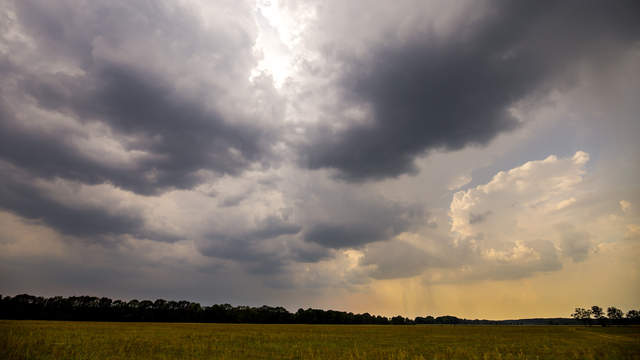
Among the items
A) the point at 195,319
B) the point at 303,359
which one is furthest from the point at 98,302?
the point at 303,359

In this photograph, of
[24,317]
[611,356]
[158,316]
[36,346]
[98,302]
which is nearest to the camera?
[36,346]

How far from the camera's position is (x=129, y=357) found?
2502cm

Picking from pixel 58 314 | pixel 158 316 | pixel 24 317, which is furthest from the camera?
pixel 158 316

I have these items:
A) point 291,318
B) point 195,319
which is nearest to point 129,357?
point 195,319

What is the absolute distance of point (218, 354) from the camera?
1112 inches

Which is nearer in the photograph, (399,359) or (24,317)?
(399,359)

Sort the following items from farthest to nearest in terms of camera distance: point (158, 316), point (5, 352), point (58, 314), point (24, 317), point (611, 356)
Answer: point (158, 316), point (58, 314), point (24, 317), point (611, 356), point (5, 352)

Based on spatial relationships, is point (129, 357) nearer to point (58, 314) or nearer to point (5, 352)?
point (5, 352)

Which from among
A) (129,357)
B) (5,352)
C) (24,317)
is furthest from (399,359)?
(24,317)

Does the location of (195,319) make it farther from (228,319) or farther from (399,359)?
(399,359)

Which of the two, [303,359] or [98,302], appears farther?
[98,302]

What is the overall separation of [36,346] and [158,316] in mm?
139090

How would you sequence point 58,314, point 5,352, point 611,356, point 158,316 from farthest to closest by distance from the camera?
point 158,316
point 58,314
point 611,356
point 5,352

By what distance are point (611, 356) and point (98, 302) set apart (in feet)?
689
